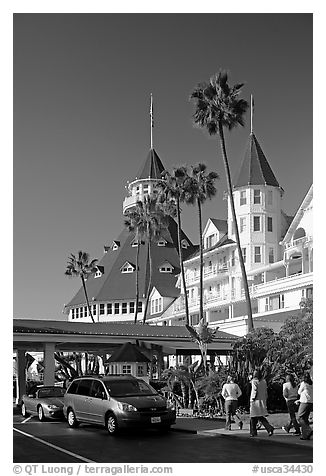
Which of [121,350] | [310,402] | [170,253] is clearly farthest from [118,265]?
[310,402]

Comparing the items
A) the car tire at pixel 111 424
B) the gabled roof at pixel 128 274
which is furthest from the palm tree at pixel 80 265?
the car tire at pixel 111 424

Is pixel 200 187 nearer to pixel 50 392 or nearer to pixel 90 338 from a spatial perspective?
pixel 90 338

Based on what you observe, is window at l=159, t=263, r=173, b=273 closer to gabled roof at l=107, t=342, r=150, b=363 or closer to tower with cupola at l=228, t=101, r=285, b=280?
tower with cupola at l=228, t=101, r=285, b=280

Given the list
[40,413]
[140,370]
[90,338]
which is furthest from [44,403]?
[90,338]

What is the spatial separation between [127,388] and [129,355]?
49.6 feet

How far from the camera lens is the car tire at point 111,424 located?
19.2 m

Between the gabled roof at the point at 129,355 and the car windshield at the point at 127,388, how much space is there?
14.1 m

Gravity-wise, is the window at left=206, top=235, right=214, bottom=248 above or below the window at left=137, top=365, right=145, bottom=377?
above

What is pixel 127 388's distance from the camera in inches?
820

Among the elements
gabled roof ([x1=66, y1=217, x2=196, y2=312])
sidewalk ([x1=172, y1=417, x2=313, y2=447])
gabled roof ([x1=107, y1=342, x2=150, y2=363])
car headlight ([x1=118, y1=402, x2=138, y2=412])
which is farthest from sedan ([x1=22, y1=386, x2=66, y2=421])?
gabled roof ([x1=66, y1=217, x2=196, y2=312])

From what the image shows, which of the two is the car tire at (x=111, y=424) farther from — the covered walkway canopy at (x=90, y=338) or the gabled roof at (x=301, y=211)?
the gabled roof at (x=301, y=211)

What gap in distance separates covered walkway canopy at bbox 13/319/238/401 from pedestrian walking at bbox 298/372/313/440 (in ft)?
67.0

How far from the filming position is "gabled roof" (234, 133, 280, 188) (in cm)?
6281
